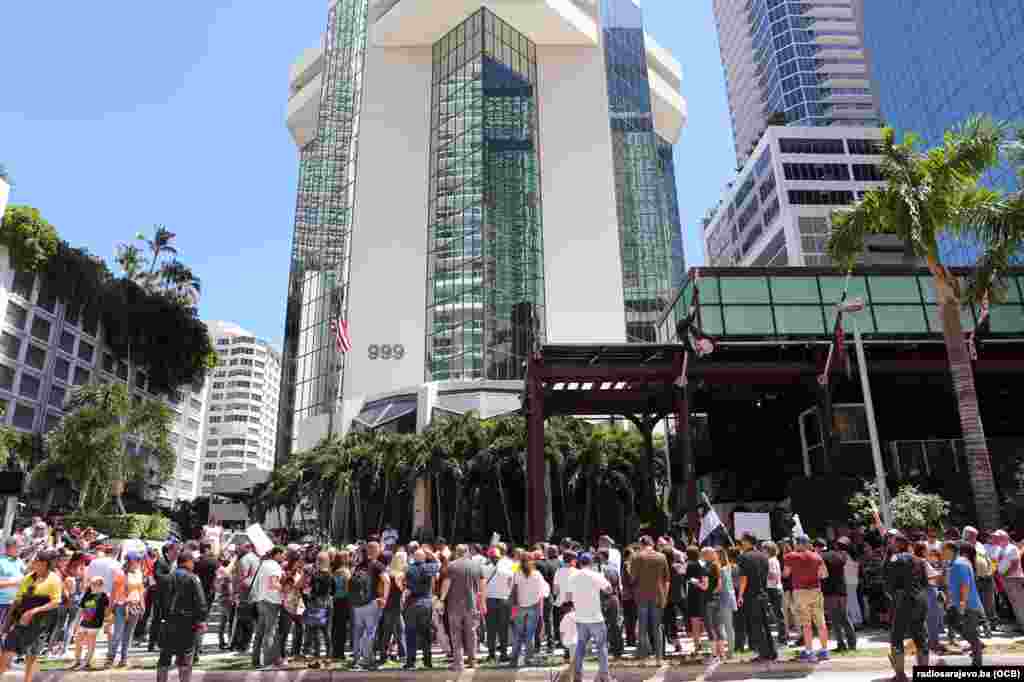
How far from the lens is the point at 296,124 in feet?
288

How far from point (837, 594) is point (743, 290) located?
53.9ft

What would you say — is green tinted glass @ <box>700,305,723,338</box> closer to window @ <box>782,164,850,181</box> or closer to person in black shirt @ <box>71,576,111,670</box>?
person in black shirt @ <box>71,576,111,670</box>

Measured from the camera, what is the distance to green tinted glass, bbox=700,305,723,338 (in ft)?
85.0

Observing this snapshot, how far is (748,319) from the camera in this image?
1030 inches

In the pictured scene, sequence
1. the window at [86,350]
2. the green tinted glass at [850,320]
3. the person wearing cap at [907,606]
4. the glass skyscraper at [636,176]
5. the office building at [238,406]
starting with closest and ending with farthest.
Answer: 1. the person wearing cap at [907,606]
2. the green tinted glass at [850,320]
3. the window at [86,350]
4. the glass skyscraper at [636,176]
5. the office building at [238,406]

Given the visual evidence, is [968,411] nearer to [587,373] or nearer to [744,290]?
[744,290]

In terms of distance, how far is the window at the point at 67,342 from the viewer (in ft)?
223

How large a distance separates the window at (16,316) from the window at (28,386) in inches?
173

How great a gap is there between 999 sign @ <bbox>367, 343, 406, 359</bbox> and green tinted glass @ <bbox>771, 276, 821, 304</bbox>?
130 ft

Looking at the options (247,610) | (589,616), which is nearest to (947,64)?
(589,616)

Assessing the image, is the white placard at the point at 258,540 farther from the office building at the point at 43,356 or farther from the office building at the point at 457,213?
the office building at the point at 43,356

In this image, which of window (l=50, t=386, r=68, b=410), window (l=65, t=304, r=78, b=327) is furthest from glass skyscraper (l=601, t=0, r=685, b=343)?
window (l=50, t=386, r=68, b=410)

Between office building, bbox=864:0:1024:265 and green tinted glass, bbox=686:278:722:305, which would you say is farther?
office building, bbox=864:0:1024:265

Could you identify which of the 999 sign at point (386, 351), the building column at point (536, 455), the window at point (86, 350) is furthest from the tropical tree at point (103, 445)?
the building column at point (536, 455)
